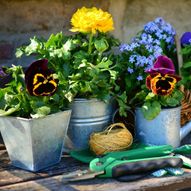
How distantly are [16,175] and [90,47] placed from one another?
0.42 metres

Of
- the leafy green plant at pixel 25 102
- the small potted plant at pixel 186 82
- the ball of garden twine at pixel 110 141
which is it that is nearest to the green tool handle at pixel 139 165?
the ball of garden twine at pixel 110 141

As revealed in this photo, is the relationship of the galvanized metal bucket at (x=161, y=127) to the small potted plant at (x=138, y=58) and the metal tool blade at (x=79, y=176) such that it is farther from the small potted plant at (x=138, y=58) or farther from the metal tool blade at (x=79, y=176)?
the metal tool blade at (x=79, y=176)

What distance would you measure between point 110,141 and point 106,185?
0.20 metres

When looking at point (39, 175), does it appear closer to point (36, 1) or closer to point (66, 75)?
point (66, 75)

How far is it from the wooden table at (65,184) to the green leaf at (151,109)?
192 mm

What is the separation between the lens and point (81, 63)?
141 centimetres

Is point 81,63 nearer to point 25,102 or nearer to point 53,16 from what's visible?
point 25,102

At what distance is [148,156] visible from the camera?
52.6 inches

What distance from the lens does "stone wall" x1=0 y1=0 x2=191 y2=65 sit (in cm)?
171

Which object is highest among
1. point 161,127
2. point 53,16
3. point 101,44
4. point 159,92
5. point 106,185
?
point 53,16

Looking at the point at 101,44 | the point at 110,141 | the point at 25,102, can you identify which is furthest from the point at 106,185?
the point at 101,44

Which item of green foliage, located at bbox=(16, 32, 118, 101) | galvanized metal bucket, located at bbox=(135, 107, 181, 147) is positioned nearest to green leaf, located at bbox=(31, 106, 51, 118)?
green foliage, located at bbox=(16, 32, 118, 101)

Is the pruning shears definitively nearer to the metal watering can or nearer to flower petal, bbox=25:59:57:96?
the metal watering can

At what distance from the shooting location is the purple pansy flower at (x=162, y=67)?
135 cm
